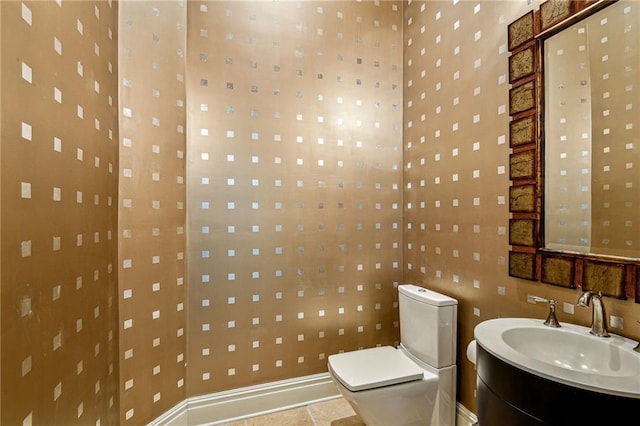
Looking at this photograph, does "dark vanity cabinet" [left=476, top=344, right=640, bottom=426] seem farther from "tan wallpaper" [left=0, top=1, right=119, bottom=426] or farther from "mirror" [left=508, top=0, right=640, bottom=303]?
"tan wallpaper" [left=0, top=1, right=119, bottom=426]

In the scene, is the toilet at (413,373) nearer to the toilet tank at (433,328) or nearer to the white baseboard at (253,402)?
the toilet tank at (433,328)

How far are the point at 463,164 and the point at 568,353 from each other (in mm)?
1047

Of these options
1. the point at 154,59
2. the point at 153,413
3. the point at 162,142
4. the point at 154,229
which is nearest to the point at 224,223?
the point at 154,229

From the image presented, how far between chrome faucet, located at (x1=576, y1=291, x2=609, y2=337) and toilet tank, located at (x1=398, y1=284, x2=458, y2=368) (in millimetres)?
668

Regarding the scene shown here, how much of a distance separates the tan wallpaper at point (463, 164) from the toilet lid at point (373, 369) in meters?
0.39

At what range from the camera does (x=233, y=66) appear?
6.33 ft

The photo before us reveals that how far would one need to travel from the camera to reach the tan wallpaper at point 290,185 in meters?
1.89

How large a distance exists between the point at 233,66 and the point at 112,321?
1.60 metres

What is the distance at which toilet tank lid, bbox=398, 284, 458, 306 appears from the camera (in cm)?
172

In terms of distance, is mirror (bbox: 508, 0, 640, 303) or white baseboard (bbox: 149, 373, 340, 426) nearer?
mirror (bbox: 508, 0, 640, 303)

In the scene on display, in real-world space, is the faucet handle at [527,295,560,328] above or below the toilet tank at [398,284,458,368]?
above

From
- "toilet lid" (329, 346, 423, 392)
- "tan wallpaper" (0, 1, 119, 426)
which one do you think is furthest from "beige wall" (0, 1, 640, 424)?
"toilet lid" (329, 346, 423, 392)

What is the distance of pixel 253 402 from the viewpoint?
1.97 m

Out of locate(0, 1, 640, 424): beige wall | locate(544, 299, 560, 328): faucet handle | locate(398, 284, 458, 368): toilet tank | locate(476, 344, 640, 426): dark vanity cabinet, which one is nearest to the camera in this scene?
locate(476, 344, 640, 426): dark vanity cabinet
